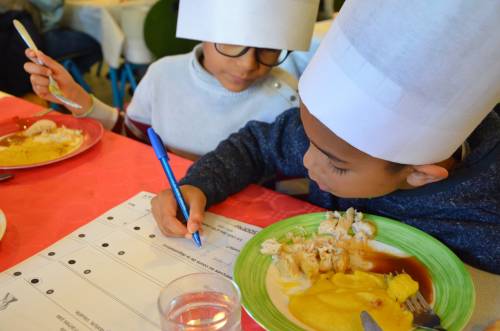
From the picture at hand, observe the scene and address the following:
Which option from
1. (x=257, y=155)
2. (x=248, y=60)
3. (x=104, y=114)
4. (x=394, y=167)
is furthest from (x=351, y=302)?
(x=104, y=114)

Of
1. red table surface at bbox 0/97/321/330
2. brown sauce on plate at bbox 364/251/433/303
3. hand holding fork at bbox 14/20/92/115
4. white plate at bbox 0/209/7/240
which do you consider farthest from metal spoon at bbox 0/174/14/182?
brown sauce on plate at bbox 364/251/433/303

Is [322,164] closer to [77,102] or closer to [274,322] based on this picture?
[274,322]

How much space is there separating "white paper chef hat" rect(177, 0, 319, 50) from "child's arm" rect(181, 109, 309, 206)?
0.54 ft

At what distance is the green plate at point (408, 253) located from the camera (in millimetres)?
520

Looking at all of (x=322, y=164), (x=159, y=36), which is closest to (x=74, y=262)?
(x=322, y=164)

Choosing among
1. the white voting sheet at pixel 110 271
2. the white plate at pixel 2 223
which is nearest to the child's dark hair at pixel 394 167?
the white voting sheet at pixel 110 271

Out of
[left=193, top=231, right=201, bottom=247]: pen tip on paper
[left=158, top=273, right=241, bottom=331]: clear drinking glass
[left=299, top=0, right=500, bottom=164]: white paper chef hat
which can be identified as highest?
[left=299, top=0, right=500, bottom=164]: white paper chef hat

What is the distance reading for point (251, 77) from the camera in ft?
3.58

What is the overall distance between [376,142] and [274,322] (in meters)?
0.27

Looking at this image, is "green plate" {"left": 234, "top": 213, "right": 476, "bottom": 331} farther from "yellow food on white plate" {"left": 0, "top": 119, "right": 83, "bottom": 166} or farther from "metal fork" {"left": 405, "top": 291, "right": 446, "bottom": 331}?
"yellow food on white plate" {"left": 0, "top": 119, "right": 83, "bottom": 166}

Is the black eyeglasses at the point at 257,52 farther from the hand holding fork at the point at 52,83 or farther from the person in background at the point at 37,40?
the person in background at the point at 37,40

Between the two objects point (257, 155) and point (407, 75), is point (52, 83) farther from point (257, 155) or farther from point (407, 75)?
point (407, 75)

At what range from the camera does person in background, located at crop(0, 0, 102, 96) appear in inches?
91.1

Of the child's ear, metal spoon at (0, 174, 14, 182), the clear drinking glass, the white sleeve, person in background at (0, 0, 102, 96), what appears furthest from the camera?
person in background at (0, 0, 102, 96)
